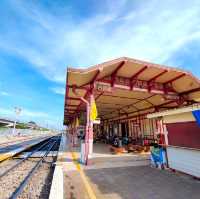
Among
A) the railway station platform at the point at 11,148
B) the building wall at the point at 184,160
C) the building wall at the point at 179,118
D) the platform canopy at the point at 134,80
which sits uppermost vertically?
the platform canopy at the point at 134,80

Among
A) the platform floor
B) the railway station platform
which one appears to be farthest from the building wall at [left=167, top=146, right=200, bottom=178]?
the railway station platform

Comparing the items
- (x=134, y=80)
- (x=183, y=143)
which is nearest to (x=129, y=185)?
(x=183, y=143)

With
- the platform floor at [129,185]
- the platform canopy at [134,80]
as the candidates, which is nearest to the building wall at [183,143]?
the platform floor at [129,185]

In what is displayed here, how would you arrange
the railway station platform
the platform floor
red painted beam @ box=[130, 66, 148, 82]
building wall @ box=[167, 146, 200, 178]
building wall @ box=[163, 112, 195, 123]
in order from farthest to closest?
1. the railway station platform
2. red painted beam @ box=[130, 66, 148, 82]
3. building wall @ box=[163, 112, 195, 123]
4. building wall @ box=[167, 146, 200, 178]
5. the platform floor

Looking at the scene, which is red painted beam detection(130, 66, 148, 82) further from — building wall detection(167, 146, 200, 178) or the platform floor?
the platform floor

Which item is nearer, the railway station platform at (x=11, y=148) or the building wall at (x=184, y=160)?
the building wall at (x=184, y=160)

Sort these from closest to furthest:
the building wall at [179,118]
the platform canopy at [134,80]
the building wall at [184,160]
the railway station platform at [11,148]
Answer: the building wall at [184,160] < the building wall at [179,118] < the platform canopy at [134,80] < the railway station platform at [11,148]

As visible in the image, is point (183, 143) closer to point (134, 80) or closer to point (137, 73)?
point (137, 73)

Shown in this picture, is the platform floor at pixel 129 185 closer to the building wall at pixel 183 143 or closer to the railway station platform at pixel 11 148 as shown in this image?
the building wall at pixel 183 143

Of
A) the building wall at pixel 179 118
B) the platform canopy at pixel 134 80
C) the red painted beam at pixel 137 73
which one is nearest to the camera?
the building wall at pixel 179 118

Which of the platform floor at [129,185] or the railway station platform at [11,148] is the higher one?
the railway station platform at [11,148]

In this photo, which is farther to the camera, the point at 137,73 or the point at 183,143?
the point at 137,73

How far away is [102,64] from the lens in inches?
275

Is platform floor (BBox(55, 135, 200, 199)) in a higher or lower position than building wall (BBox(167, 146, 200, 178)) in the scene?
lower
